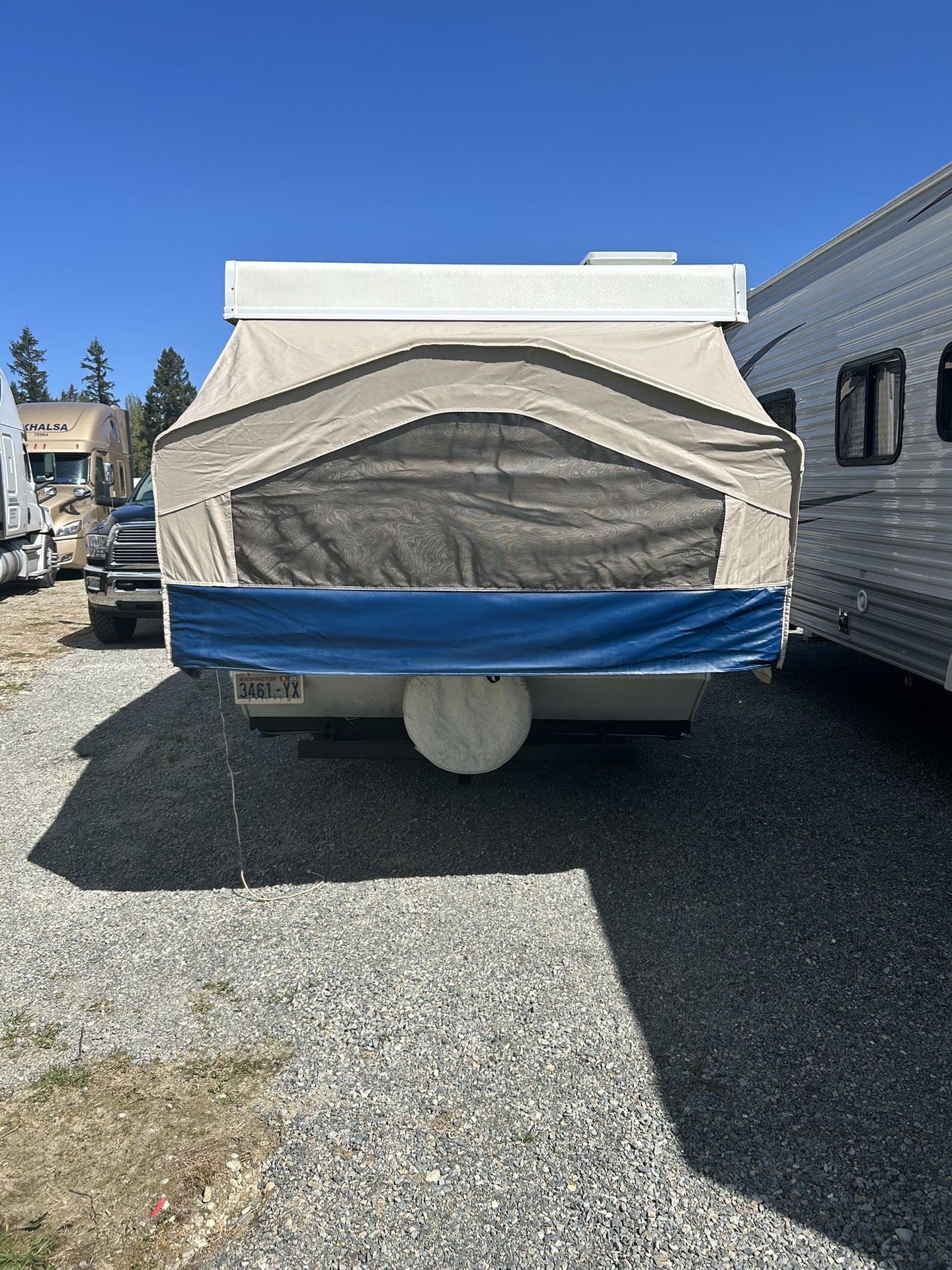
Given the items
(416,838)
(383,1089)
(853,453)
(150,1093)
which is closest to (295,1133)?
(383,1089)

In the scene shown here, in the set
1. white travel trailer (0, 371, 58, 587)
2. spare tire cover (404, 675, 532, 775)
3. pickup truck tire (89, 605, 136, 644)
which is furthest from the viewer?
white travel trailer (0, 371, 58, 587)

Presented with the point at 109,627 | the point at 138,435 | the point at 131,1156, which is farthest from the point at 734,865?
the point at 138,435

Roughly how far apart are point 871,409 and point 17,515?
11297 mm

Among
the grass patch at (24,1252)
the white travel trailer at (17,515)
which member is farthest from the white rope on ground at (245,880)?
the white travel trailer at (17,515)

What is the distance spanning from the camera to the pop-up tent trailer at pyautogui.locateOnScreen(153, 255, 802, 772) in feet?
12.0

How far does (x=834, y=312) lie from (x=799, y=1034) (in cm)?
521

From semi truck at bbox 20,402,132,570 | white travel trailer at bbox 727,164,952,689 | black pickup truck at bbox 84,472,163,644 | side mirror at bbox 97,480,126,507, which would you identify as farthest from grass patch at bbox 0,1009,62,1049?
semi truck at bbox 20,402,132,570

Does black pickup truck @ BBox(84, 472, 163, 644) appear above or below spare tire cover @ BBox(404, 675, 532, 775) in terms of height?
above

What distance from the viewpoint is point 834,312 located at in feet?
21.3

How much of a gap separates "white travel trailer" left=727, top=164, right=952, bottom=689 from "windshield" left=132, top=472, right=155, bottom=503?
7.12 m

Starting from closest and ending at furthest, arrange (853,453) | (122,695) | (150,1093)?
(150,1093)
(853,453)
(122,695)

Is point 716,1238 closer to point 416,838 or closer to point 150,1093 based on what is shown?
point 150,1093

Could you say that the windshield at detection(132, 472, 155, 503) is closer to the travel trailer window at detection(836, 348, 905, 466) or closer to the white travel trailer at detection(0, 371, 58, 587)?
the white travel trailer at detection(0, 371, 58, 587)

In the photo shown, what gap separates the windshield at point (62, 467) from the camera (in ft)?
51.6
